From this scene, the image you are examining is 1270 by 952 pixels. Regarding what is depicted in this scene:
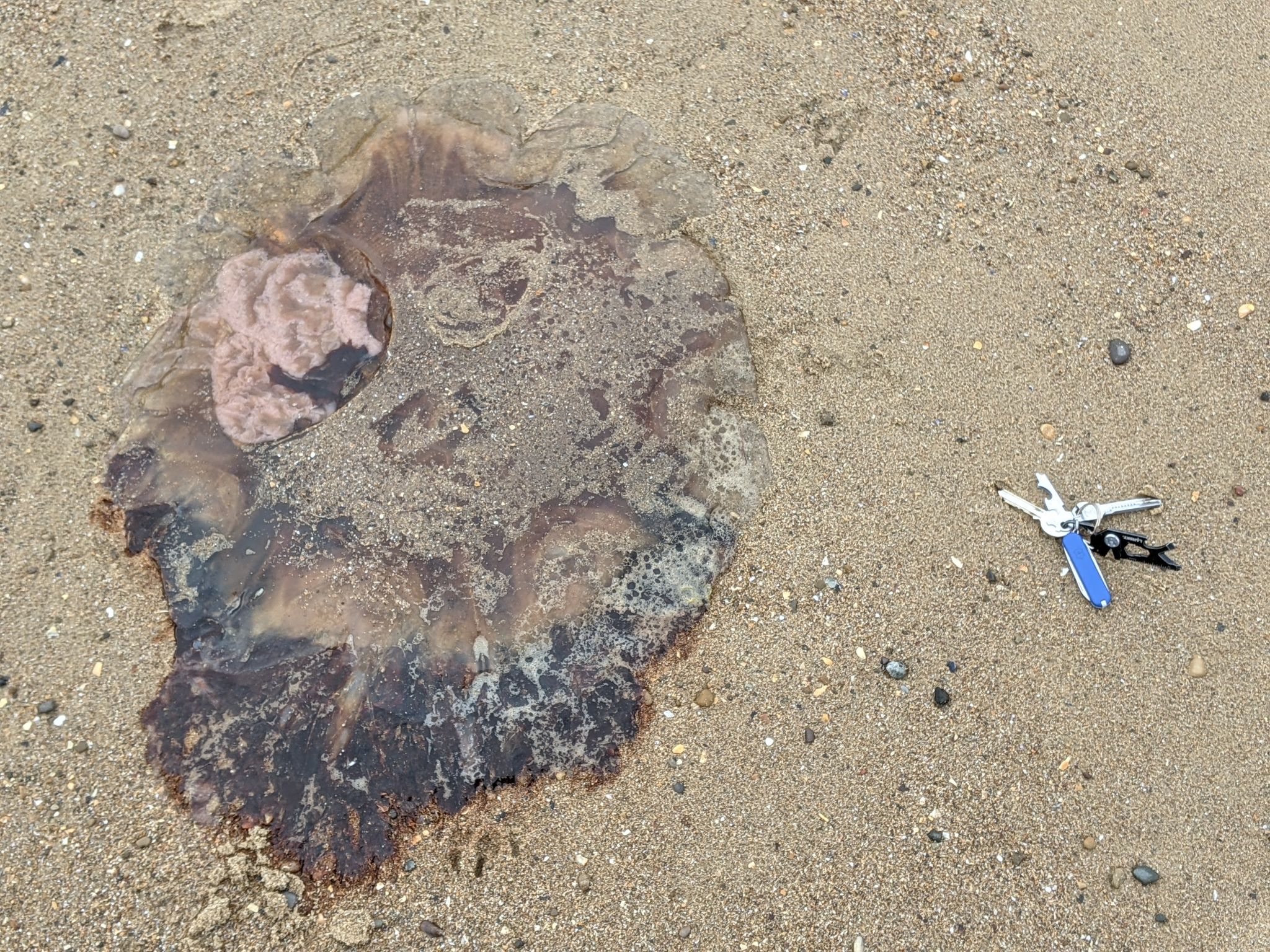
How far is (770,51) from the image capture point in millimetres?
3186

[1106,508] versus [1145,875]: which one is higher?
[1106,508]

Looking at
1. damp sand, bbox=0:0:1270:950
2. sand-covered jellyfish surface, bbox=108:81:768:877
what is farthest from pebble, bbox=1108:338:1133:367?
sand-covered jellyfish surface, bbox=108:81:768:877

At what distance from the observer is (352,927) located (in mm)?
2359

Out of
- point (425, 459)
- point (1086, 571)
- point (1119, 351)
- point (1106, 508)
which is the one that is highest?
point (1119, 351)

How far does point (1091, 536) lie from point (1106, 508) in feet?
0.37

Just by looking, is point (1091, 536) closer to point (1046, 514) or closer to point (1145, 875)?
point (1046, 514)

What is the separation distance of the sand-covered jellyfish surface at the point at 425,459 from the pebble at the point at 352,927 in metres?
0.13

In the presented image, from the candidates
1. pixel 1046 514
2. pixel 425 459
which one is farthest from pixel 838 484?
pixel 425 459

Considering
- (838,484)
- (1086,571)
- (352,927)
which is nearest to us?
(352,927)

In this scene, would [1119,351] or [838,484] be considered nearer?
[838,484]

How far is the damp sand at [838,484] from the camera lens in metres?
2.42

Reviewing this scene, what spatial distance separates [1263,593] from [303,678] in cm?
322

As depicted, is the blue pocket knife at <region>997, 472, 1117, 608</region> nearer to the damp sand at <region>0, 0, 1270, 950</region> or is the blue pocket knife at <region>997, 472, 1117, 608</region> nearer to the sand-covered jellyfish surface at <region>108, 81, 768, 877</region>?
the damp sand at <region>0, 0, 1270, 950</region>

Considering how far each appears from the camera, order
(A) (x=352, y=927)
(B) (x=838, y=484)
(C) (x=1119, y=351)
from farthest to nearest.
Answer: (C) (x=1119, y=351) < (B) (x=838, y=484) < (A) (x=352, y=927)
